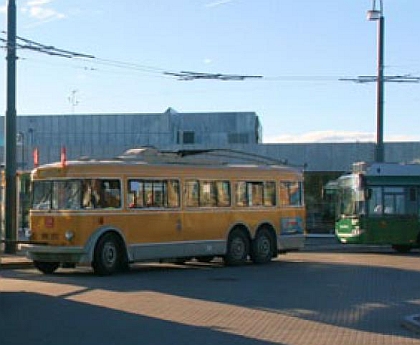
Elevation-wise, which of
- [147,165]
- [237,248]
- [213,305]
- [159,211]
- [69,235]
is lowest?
[213,305]

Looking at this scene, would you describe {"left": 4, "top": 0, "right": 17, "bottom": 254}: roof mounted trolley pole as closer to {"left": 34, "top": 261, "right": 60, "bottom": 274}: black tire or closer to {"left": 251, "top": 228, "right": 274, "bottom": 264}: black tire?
{"left": 34, "top": 261, "right": 60, "bottom": 274}: black tire

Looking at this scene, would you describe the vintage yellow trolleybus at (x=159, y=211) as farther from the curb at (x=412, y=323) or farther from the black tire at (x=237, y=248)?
the curb at (x=412, y=323)

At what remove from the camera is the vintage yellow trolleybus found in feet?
64.2

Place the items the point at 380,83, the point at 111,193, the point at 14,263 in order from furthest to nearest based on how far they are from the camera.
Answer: the point at 380,83
the point at 14,263
the point at 111,193

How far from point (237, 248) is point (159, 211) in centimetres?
318

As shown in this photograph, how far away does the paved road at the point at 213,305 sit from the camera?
36.1ft

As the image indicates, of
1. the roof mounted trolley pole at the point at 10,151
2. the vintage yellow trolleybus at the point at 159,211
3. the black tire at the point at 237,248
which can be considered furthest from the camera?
the roof mounted trolley pole at the point at 10,151

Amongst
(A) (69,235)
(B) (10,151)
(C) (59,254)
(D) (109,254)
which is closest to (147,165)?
(D) (109,254)

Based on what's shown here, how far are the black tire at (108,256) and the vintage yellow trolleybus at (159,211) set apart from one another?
0.02m

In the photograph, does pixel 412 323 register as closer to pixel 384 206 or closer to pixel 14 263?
pixel 14 263

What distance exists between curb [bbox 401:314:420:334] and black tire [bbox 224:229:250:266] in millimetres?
10974

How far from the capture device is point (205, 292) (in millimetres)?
16203

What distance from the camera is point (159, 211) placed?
21172 mm

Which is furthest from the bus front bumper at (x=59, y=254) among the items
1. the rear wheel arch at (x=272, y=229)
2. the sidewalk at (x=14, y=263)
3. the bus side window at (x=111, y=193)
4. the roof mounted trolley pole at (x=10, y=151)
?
the rear wheel arch at (x=272, y=229)
